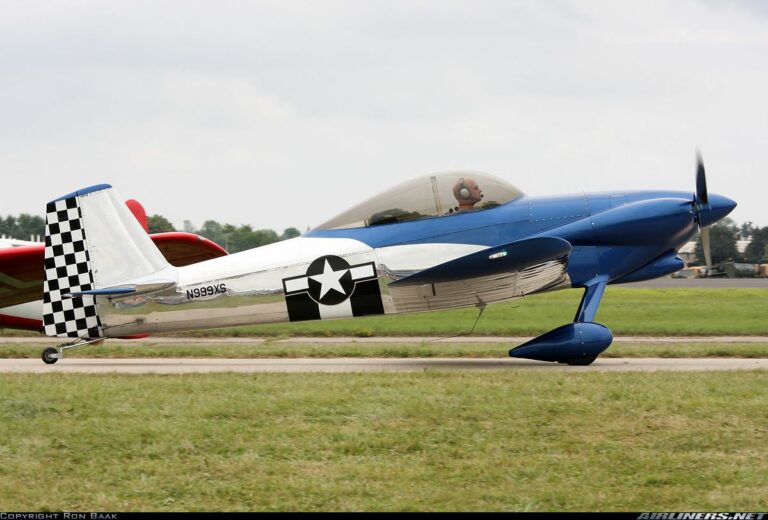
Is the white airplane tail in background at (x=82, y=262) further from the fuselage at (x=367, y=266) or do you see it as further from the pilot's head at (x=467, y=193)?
the pilot's head at (x=467, y=193)

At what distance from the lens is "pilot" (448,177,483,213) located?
462 inches

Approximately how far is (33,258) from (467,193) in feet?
26.5

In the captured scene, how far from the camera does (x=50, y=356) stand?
12766 millimetres

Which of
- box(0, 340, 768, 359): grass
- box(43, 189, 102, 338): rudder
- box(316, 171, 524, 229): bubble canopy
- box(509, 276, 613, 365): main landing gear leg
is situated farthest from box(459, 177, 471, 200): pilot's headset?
box(43, 189, 102, 338): rudder

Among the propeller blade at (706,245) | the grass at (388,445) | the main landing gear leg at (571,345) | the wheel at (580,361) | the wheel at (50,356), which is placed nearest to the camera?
the grass at (388,445)

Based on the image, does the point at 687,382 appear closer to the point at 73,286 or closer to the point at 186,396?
the point at 186,396

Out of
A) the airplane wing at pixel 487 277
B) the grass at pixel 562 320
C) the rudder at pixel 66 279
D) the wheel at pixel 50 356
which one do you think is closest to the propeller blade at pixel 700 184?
the airplane wing at pixel 487 277

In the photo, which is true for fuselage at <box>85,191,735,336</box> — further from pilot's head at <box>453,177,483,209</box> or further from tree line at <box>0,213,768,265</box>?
tree line at <box>0,213,768,265</box>

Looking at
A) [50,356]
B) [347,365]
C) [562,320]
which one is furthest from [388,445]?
[562,320]

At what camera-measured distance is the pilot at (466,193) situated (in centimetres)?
1174

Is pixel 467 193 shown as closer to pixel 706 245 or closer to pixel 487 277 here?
pixel 487 277

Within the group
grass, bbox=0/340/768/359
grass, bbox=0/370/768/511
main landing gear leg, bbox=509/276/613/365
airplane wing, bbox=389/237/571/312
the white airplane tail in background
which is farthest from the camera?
grass, bbox=0/340/768/359

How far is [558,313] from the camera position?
83.6 feet

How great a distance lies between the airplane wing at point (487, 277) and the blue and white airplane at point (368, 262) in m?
0.02
